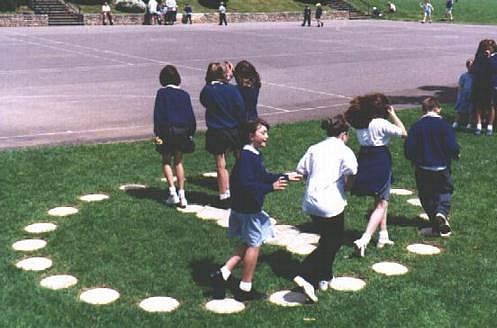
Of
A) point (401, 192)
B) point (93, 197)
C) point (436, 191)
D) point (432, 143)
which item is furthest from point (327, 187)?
point (93, 197)

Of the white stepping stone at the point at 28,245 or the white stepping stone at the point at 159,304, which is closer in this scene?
the white stepping stone at the point at 159,304

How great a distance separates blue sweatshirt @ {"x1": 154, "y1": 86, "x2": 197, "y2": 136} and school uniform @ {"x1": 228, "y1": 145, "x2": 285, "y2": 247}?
8.65 ft

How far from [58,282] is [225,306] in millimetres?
1652

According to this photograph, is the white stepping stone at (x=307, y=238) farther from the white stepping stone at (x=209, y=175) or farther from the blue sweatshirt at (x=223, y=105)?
the white stepping stone at (x=209, y=175)

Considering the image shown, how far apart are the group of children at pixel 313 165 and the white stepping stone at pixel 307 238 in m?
0.61

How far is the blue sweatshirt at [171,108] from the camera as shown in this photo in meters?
8.35

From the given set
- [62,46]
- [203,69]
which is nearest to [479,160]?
[203,69]

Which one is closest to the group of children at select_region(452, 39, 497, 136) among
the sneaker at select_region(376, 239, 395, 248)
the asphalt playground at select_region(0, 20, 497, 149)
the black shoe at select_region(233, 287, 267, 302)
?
the asphalt playground at select_region(0, 20, 497, 149)

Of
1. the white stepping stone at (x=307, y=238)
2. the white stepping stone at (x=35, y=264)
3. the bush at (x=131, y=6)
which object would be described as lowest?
the white stepping stone at (x=35, y=264)

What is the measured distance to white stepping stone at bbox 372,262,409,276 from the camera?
6.64 meters

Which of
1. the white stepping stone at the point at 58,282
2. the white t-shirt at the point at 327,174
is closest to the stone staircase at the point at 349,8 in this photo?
the white t-shirt at the point at 327,174

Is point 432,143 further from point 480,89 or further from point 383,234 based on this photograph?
point 480,89

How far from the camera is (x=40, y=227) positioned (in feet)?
25.5

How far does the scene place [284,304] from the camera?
594 cm
